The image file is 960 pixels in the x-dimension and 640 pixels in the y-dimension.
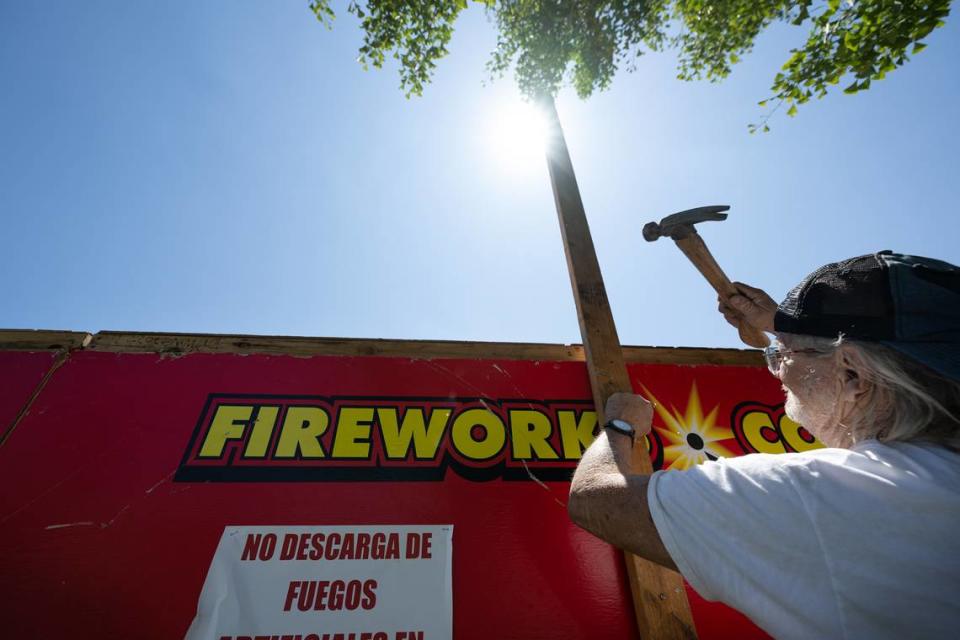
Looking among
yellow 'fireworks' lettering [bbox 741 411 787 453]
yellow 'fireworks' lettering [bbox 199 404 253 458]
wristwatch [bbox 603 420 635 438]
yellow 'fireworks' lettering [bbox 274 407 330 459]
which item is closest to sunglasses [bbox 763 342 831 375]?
wristwatch [bbox 603 420 635 438]

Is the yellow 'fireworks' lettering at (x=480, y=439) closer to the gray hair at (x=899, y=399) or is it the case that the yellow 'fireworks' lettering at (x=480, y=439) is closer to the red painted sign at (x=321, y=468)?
the red painted sign at (x=321, y=468)

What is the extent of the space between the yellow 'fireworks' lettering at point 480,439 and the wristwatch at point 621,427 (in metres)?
1.00

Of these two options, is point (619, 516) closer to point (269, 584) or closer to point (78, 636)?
point (269, 584)

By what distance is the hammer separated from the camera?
71.9 inches

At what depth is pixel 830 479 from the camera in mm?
815

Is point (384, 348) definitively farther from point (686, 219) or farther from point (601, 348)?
point (686, 219)

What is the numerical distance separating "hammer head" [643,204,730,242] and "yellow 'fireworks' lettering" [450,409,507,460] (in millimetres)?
1399

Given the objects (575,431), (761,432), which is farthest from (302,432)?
(761,432)

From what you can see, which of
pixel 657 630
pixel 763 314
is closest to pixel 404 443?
pixel 657 630

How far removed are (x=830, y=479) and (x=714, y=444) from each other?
1.77m

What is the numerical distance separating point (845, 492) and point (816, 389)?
0.43m

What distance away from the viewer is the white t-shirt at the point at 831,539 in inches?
27.9

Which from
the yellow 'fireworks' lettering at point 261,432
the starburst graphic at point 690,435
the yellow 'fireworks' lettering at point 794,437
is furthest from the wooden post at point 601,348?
the yellow 'fireworks' lettering at point 261,432

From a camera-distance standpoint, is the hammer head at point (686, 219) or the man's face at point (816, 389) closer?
the man's face at point (816, 389)
